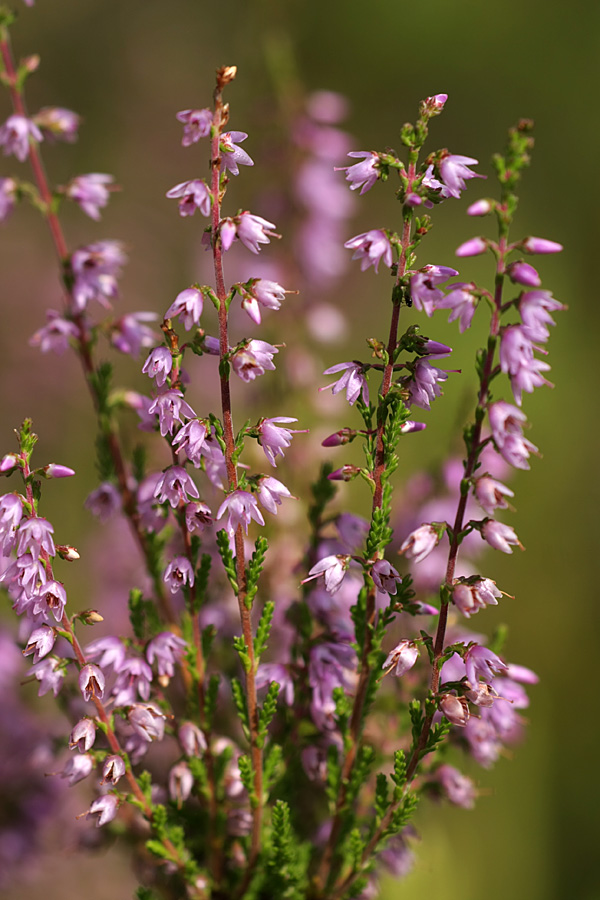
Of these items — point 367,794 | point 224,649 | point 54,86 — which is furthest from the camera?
point 54,86

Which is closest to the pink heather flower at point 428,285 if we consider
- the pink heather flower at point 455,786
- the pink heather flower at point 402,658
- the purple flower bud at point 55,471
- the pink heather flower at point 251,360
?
the pink heather flower at point 251,360

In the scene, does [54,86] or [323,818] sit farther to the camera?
[54,86]

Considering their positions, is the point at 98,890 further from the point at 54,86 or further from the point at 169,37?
the point at 169,37

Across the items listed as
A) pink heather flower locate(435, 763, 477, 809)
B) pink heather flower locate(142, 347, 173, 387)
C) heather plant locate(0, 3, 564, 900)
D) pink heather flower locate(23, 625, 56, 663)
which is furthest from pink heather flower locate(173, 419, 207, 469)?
pink heather flower locate(435, 763, 477, 809)

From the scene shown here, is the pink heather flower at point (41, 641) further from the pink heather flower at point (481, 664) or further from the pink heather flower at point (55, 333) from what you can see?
the pink heather flower at point (481, 664)

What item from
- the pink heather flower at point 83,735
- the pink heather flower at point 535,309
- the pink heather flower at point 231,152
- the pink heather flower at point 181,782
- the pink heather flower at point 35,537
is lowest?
the pink heather flower at point 181,782

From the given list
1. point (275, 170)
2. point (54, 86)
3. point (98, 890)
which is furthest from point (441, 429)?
point (54, 86)

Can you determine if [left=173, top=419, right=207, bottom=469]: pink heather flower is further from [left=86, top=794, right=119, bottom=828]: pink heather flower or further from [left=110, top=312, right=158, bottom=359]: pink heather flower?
[left=86, top=794, right=119, bottom=828]: pink heather flower

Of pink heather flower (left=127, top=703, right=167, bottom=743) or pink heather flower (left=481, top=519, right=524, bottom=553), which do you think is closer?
pink heather flower (left=481, top=519, right=524, bottom=553)
